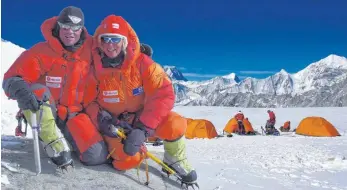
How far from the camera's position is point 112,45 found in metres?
4.96

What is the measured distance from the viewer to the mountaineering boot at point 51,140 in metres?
4.64

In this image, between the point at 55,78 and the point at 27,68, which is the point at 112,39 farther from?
the point at 27,68

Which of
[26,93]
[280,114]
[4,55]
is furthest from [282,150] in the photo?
[280,114]

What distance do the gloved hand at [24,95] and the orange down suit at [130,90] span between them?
83 centimetres

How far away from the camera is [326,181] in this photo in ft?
25.1

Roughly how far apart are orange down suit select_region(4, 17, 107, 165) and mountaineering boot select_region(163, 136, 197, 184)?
0.85m

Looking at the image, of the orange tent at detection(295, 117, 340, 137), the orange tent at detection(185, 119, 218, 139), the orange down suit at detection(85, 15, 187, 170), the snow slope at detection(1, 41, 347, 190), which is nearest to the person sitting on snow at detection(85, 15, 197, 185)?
the orange down suit at detection(85, 15, 187, 170)

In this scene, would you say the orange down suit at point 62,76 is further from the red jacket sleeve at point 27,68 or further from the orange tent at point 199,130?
the orange tent at point 199,130

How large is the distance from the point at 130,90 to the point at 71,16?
3.46ft

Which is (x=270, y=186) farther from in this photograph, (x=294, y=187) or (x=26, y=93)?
(x=26, y=93)

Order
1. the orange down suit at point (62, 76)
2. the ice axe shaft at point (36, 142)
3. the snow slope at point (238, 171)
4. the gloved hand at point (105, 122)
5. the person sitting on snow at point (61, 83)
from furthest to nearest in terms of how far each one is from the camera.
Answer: the gloved hand at point (105, 122) → the orange down suit at point (62, 76) → the person sitting on snow at point (61, 83) → the snow slope at point (238, 171) → the ice axe shaft at point (36, 142)

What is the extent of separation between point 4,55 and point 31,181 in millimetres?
21329

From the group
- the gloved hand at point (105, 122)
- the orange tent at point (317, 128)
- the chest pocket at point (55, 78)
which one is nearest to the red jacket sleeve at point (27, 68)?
the chest pocket at point (55, 78)

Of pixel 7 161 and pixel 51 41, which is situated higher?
pixel 51 41
